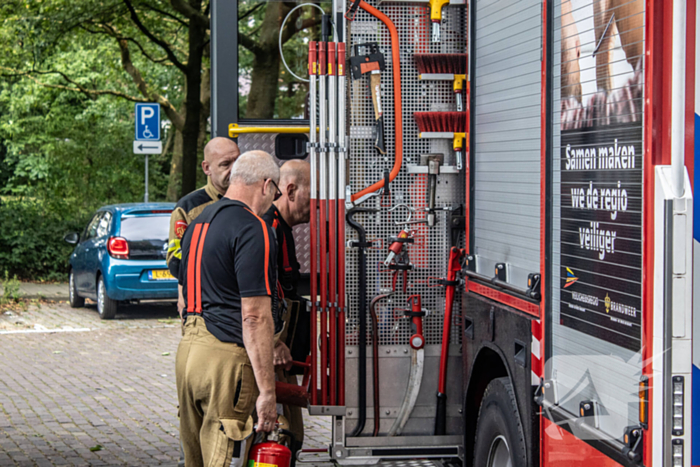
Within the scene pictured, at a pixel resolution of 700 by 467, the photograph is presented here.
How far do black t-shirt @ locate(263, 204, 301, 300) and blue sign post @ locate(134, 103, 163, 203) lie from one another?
441 inches

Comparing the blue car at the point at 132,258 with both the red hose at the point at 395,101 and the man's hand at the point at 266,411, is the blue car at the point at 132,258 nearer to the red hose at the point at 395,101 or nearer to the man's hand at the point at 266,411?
the red hose at the point at 395,101

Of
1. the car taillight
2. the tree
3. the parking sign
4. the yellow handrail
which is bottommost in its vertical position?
the car taillight

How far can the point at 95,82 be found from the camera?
26891 mm

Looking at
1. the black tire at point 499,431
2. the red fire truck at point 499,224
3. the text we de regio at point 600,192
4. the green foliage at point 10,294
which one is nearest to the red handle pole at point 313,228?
the red fire truck at point 499,224

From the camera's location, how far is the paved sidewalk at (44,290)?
16.1 m

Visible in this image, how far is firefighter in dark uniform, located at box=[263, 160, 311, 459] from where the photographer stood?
16.7ft

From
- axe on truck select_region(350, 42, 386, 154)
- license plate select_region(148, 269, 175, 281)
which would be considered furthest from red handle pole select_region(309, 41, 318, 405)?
license plate select_region(148, 269, 175, 281)

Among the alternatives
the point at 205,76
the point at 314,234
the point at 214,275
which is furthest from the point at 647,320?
the point at 205,76

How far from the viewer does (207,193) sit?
5496 millimetres

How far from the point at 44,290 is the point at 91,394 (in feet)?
30.0

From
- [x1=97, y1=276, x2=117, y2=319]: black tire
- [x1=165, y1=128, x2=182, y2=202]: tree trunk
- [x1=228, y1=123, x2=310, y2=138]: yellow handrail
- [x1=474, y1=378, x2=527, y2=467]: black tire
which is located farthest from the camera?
[x1=165, y1=128, x2=182, y2=202]: tree trunk

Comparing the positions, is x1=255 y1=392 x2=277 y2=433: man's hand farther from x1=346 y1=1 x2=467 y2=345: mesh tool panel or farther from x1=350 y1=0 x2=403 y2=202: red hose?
x1=350 y1=0 x2=403 y2=202: red hose

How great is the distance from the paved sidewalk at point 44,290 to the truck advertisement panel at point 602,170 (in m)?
14.4

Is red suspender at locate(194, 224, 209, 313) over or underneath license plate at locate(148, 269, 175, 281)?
over
